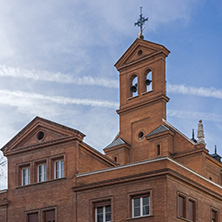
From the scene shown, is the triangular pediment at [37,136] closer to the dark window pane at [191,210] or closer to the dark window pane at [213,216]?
the dark window pane at [191,210]

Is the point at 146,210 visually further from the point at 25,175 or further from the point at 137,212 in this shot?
Result: the point at 25,175

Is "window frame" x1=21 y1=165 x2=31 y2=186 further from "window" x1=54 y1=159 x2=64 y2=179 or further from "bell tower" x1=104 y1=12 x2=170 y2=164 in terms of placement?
"bell tower" x1=104 y1=12 x2=170 y2=164

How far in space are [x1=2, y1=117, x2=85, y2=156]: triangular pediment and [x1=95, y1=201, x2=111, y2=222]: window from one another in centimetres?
588

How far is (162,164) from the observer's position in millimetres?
40562

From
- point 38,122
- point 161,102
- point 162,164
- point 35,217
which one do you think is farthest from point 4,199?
point 161,102

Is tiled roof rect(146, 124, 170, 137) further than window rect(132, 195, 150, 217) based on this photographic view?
Yes

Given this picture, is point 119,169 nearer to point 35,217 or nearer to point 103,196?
point 103,196

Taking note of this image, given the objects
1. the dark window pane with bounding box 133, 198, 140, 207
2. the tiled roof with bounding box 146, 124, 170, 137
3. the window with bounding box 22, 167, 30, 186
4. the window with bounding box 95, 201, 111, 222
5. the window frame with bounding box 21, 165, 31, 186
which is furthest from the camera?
the tiled roof with bounding box 146, 124, 170, 137

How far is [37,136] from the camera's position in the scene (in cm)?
4744

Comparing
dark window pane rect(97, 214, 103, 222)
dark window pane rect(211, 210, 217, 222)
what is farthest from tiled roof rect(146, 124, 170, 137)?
dark window pane rect(97, 214, 103, 222)

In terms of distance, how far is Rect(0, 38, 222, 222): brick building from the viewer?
133ft

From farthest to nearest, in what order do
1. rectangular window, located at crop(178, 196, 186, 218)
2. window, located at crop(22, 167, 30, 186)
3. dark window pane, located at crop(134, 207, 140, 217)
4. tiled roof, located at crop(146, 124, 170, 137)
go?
1. tiled roof, located at crop(146, 124, 170, 137)
2. window, located at crop(22, 167, 30, 186)
3. rectangular window, located at crop(178, 196, 186, 218)
4. dark window pane, located at crop(134, 207, 140, 217)

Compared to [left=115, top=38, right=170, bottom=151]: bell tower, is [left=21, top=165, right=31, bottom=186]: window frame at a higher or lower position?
lower

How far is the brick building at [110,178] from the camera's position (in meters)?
40.7
